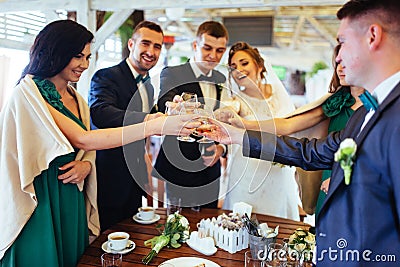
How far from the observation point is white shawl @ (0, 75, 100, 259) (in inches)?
55.7

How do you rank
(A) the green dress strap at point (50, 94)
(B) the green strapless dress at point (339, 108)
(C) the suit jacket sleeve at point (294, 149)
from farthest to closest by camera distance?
(B) the green strapless dress at point (339, 108)
(A) the green dress strap at point (50, 94)
(C) the suit jacket sleeve at point (294, 149)

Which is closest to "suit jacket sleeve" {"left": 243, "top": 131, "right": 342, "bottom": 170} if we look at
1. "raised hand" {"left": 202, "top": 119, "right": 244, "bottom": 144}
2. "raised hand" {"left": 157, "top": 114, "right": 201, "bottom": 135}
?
"raised hand" {"left": 202, "top": 119, "right": 244, "bottom": 144}

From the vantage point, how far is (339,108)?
1.79 metres

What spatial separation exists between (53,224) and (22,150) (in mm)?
342

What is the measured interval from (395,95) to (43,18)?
393cm

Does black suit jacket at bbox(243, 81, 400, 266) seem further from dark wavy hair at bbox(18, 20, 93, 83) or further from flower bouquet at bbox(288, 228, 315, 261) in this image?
dark wavy hair at bbox(18, 20, 93, 83)

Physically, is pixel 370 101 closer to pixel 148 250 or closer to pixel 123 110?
pixel 148 250

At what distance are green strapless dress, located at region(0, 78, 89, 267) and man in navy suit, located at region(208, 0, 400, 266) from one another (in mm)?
1072

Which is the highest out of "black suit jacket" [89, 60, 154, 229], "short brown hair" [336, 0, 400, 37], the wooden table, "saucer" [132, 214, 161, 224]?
"short brown hair" [336, 0, 400, 37]

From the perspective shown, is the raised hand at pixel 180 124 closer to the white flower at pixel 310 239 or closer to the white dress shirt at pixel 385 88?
the white flower at pixel 310 239

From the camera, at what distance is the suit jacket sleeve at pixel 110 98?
1.86 m

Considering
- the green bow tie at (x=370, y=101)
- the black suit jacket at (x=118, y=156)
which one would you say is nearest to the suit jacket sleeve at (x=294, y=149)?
the green bow tie at (x=370, y=101)

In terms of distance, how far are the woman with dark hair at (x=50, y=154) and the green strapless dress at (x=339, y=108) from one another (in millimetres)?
726

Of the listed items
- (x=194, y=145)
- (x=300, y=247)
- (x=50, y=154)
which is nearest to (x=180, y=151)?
(x=194, y=145)
